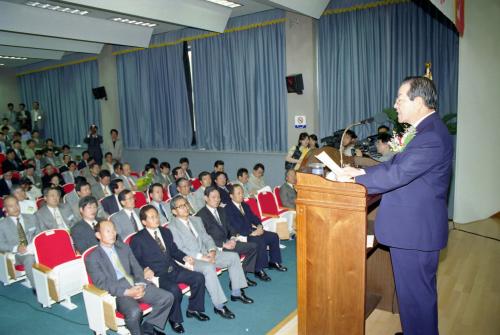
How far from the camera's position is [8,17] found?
269 inches

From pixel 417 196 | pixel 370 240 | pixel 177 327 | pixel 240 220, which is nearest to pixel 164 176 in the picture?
pixel 240 220

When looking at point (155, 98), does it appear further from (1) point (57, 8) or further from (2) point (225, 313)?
(2) point (225, 313)

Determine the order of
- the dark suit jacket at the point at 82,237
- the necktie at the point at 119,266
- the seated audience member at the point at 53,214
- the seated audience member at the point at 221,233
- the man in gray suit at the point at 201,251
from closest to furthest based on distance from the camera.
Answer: the necktie at the point at 119,266
the man in gray suit at the point at 201,251
the dark suit jacket at the point at 82,237
the seated audience member at the point at 221,233
the seated audience member at the point at 53,214

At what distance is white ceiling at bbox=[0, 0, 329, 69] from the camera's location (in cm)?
623

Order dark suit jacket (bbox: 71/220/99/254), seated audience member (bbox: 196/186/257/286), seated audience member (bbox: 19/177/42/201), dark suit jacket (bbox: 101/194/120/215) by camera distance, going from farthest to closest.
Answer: seated audience member (bbox: 19/177/42/201), dark suit jacket (bbox: 101/194/120/215), seated audience member (bbox: 196/186/257/286), dark suit jacket (bbox: 71/220/99/254)

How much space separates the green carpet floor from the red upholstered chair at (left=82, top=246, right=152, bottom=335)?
0.99 ft

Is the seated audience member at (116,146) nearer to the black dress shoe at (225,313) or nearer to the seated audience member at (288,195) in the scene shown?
the seated audience member at (288,195)

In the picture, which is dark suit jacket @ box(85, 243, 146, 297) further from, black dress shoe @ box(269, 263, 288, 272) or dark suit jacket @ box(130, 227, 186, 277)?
black dress shoe @ box(269, 263, 288, 272)

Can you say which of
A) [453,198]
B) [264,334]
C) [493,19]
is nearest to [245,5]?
[493,19]

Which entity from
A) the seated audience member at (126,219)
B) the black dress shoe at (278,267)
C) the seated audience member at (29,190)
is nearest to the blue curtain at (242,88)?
the black dress shoe at (278,267)

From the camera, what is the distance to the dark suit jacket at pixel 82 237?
4.06 m

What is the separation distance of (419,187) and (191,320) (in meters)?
2.56

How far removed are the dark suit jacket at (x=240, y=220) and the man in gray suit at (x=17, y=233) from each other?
2233 mm

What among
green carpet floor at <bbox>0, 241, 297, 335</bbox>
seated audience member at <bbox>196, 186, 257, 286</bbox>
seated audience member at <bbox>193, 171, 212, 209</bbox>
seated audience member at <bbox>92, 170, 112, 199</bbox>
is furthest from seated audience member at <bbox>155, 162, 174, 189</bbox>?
green carpet floor at <bbox>0, 241, 297, 335</bbox>
